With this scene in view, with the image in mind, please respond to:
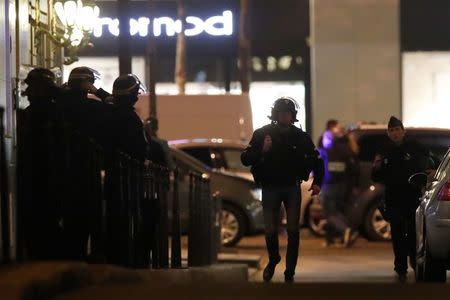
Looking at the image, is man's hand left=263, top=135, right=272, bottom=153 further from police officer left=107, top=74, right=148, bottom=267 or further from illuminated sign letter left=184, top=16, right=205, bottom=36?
illuminated sign letter left=184, top=16, right=205, bottom=36

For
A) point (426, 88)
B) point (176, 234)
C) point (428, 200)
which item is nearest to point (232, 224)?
point (176, 234)

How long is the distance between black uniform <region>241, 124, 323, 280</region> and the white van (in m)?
12.8

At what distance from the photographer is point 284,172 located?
12555 millimetres

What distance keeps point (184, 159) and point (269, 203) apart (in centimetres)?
698

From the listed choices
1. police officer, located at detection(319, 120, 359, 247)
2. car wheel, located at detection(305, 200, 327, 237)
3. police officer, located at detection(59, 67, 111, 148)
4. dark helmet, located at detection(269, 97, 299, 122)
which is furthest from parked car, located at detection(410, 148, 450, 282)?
car wheel, located at detection(305, 200, 327, 237)

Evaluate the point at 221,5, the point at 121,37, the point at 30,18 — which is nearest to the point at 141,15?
the point at 221,5

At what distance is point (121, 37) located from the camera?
17.0 meters

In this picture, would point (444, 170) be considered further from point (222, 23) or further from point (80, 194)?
point (222, 23)

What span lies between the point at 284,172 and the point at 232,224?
7.91 metres

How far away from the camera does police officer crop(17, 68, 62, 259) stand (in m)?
8.96

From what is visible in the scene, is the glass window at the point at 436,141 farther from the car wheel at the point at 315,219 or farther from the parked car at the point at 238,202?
the parked car at the point at 238,202

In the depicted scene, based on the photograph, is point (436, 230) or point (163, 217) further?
point (163, 217)

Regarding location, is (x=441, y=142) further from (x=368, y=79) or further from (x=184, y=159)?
(x=368, y=79)

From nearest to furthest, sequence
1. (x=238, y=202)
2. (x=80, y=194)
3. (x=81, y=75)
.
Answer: (x=80, y=194), (x=81, y=75), (x=238, y=202)
